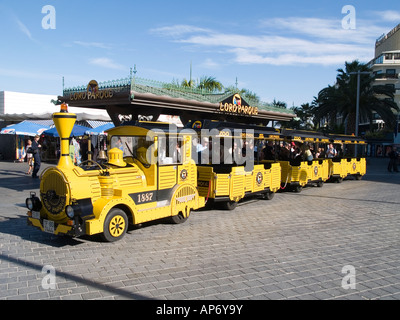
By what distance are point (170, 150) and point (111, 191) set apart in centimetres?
188

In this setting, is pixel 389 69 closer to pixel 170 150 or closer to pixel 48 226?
pixel 170 150

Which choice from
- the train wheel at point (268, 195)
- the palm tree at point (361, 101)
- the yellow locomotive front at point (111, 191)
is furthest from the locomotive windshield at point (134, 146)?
the palm tree at point (361, 101)

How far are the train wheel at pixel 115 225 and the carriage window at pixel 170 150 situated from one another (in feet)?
4.99

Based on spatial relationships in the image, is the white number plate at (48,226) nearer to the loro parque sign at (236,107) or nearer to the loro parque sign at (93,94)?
the loro parque sign at (93,94)

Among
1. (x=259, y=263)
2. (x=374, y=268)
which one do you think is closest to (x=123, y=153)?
(x=259, y=263)

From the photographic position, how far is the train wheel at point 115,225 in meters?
6.41

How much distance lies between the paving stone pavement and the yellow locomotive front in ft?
1.37

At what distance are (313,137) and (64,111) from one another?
1107 centimetres

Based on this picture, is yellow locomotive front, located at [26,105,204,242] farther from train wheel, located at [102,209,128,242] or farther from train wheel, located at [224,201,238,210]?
train wheel, located at [224,201,238,210]

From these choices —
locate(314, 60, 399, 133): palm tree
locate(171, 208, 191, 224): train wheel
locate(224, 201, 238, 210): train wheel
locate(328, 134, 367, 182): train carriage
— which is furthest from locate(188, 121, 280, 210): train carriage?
locate(314, 60, 399, 133): palm tree

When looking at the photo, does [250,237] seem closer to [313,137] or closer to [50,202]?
[50,202]

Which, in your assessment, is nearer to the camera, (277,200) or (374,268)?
(374,268)

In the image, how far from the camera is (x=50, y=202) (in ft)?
20.9
